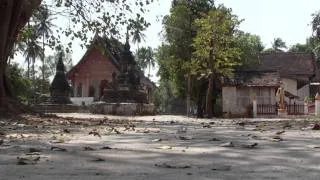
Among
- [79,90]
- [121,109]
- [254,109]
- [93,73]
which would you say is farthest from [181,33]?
[79,90]

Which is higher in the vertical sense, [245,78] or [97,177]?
[245,78]

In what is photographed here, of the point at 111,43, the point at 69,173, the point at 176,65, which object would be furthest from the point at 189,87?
the point at 69,173

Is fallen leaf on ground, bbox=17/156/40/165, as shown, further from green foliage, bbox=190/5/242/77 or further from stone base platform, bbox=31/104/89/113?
stone base platform, bbox=31/104/89/113

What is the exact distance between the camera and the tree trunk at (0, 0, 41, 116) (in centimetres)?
1634

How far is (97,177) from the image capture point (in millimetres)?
4512

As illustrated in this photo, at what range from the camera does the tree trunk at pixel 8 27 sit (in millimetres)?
16344

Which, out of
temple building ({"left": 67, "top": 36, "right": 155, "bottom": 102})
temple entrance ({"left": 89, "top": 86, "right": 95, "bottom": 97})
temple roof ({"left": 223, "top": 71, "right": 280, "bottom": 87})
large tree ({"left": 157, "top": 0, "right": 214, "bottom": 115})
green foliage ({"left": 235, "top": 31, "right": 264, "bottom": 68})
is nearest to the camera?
temple roof ({"left": 223, "top": 71, "right": 280, "bottom": 87})

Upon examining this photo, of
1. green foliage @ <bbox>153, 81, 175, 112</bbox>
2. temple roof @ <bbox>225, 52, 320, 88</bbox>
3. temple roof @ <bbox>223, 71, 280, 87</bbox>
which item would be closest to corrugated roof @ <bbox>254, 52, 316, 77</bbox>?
temple roof @ <bbox>225, 52, 320, 88</bbox>

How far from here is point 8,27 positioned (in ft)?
55.7

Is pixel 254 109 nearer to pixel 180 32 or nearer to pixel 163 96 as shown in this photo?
pixel 180 32

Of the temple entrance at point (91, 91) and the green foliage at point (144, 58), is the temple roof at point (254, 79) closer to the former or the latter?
the temple entrance at point (91, 91)

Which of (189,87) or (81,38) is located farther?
(189,87)

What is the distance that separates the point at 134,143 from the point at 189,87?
35.9 metres

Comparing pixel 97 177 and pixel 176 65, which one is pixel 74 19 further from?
pixel 176 65
